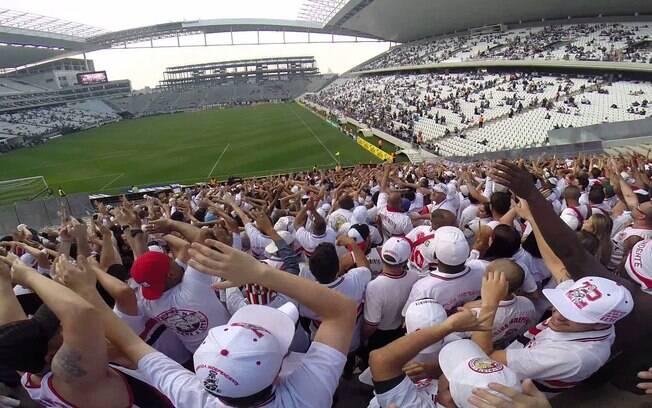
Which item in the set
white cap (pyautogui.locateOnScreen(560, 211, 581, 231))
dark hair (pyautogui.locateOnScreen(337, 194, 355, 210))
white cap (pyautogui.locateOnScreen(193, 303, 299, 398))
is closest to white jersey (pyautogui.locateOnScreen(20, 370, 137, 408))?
white cap (pyautogui.locateOnScreen(193, 303, 299, 398))

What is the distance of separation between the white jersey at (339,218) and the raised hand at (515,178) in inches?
129

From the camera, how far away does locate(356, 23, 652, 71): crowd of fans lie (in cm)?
3231

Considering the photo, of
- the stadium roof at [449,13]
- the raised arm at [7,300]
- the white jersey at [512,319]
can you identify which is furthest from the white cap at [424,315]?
the stadium roof at [449,13]

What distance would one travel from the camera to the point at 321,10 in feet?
253

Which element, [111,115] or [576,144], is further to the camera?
[111,115]

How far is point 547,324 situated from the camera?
2.11 metres

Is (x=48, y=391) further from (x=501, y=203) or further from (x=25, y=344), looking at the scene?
(x=501, y=203)

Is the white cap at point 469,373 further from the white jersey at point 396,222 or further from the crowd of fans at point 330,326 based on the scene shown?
the white jersey at point 396,222

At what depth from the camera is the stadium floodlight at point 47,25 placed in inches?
2346

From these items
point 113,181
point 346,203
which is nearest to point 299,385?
point 346,203

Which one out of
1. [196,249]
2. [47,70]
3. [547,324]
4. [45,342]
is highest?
[47,70]

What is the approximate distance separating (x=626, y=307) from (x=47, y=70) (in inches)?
4107

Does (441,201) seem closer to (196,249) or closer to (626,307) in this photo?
(626,307)

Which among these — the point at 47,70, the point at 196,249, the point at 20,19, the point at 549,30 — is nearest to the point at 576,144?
the point at 196,249
